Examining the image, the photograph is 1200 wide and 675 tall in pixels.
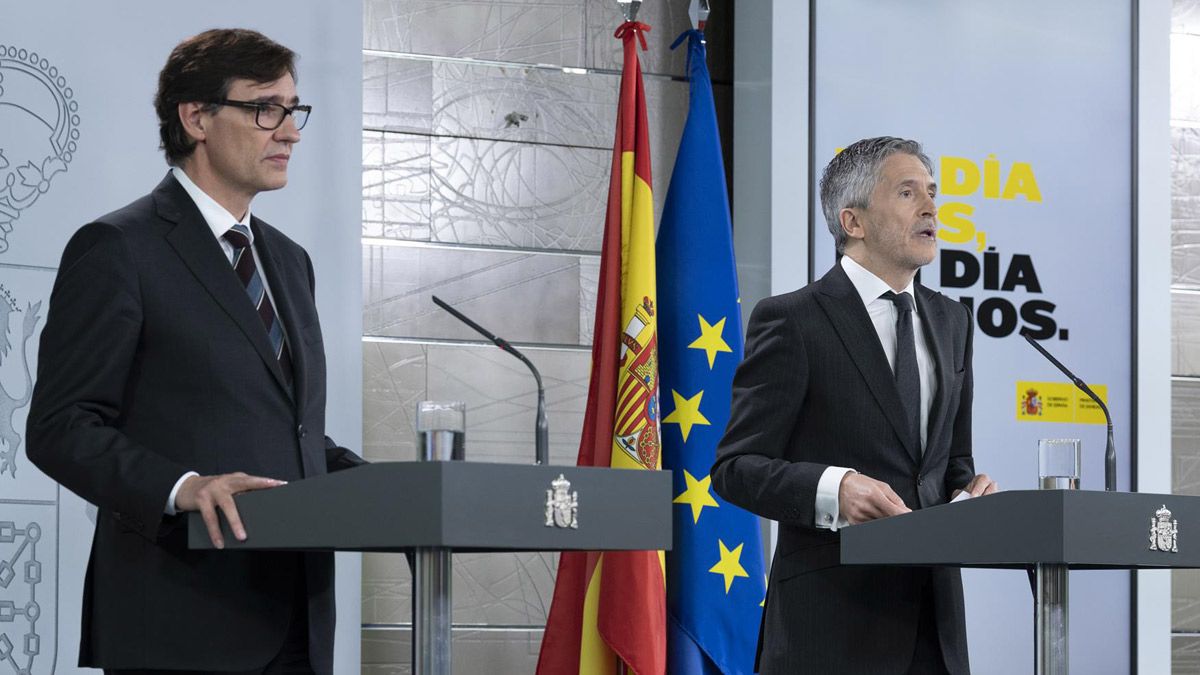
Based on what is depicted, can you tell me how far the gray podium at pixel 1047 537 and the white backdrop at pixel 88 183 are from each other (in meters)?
1.84

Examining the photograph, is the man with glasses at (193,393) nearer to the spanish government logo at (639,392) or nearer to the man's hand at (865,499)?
the man's hand at (865,499)

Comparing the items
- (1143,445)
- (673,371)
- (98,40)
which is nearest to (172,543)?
(98,40)

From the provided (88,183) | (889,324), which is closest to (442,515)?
(889,324)

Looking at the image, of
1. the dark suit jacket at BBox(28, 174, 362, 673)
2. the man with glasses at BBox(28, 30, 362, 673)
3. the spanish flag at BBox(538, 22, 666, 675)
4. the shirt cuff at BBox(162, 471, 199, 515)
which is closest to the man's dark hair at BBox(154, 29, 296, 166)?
the man with glasses at BBox(28, 30, 362, 673)

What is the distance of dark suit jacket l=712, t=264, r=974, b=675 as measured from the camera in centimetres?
247

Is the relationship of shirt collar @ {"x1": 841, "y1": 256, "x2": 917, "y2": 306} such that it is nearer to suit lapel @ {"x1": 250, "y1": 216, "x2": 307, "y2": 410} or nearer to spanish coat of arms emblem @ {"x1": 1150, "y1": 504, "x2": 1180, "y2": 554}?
spanish coat of arms emblem @ {"x1": 1150, "y1": 504, "x2": 1180, "y2": 554}

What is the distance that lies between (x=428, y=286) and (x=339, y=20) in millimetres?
818

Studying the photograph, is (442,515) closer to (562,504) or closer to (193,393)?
(562,504)

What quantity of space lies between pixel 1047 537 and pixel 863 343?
28.9 inches

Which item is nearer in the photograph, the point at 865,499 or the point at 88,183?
the point at 865,499

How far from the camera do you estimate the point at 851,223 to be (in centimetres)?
280

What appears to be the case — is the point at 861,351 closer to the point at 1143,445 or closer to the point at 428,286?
the point at 428,286

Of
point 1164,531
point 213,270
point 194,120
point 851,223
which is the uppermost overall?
point 194,120

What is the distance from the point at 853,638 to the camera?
2.47m
